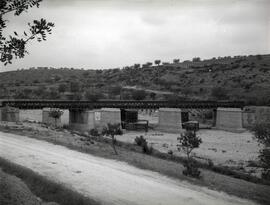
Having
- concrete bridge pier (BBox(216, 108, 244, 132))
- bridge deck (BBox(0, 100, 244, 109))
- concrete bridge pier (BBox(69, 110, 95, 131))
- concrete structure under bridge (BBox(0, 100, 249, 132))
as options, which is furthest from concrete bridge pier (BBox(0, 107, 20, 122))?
concrete bridge pier (BBox(216, 108, 244, 132))

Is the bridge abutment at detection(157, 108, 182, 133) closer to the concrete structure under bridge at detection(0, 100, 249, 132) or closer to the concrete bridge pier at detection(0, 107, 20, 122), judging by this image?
the concrete structure under bridge at detection(0, 100, 249, 132)

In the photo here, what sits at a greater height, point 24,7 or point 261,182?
point 24,7

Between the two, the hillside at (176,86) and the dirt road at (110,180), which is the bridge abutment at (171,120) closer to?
the hillside at (176,86)

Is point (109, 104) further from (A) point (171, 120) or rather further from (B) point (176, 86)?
(B) point (176, 86)

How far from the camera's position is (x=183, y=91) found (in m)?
106

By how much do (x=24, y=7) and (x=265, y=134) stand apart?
64.7ft

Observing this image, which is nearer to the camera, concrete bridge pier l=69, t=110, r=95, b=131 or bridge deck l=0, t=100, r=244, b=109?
bridge deck l=0, t=100, r=244, b=109

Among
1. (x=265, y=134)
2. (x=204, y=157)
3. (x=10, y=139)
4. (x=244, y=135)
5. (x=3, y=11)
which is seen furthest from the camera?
(x=244, y=135)

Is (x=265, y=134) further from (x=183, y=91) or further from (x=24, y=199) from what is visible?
(x=183, y=91)

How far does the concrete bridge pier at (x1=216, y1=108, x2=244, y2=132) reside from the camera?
6181 centimetres

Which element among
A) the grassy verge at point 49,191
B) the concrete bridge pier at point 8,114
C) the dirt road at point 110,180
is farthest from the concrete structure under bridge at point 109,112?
the grassy verge at point 49,191

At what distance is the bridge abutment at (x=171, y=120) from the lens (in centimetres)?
5959

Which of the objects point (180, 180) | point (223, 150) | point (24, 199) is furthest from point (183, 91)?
point (24, 199)

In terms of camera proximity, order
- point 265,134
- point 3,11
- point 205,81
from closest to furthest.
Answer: point 3,11 → point 265,134 → point 205,81
